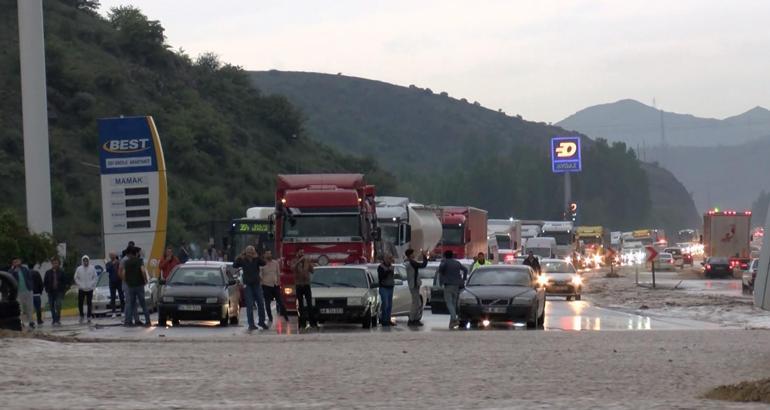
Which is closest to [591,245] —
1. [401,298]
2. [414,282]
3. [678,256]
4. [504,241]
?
[678,256]

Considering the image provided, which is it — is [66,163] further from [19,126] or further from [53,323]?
[53,323]

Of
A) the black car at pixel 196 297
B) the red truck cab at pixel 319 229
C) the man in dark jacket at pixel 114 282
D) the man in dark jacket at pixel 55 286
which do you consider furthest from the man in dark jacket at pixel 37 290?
the red truck cab at pixel 319 229

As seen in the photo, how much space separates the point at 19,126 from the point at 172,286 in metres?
49.0

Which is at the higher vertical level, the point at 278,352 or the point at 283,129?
the point at 283,129

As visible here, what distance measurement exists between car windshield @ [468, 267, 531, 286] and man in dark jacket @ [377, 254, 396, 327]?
1.77 metres

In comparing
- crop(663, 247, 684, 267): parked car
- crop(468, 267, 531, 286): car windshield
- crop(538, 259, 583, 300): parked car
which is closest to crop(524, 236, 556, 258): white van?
crop(663, 247, 684, 267): parked car

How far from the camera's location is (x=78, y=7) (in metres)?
111

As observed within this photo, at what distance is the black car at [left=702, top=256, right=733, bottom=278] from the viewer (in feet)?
248

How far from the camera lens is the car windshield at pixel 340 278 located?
31.7 metres

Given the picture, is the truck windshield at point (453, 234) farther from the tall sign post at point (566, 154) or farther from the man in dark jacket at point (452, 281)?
the tall sign post at point (566, 154)

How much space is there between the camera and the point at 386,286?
31438mm

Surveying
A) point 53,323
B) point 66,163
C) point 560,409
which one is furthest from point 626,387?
point 66,163

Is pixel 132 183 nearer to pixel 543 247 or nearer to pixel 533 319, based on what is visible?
pixel 533 319

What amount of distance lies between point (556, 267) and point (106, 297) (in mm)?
17060
